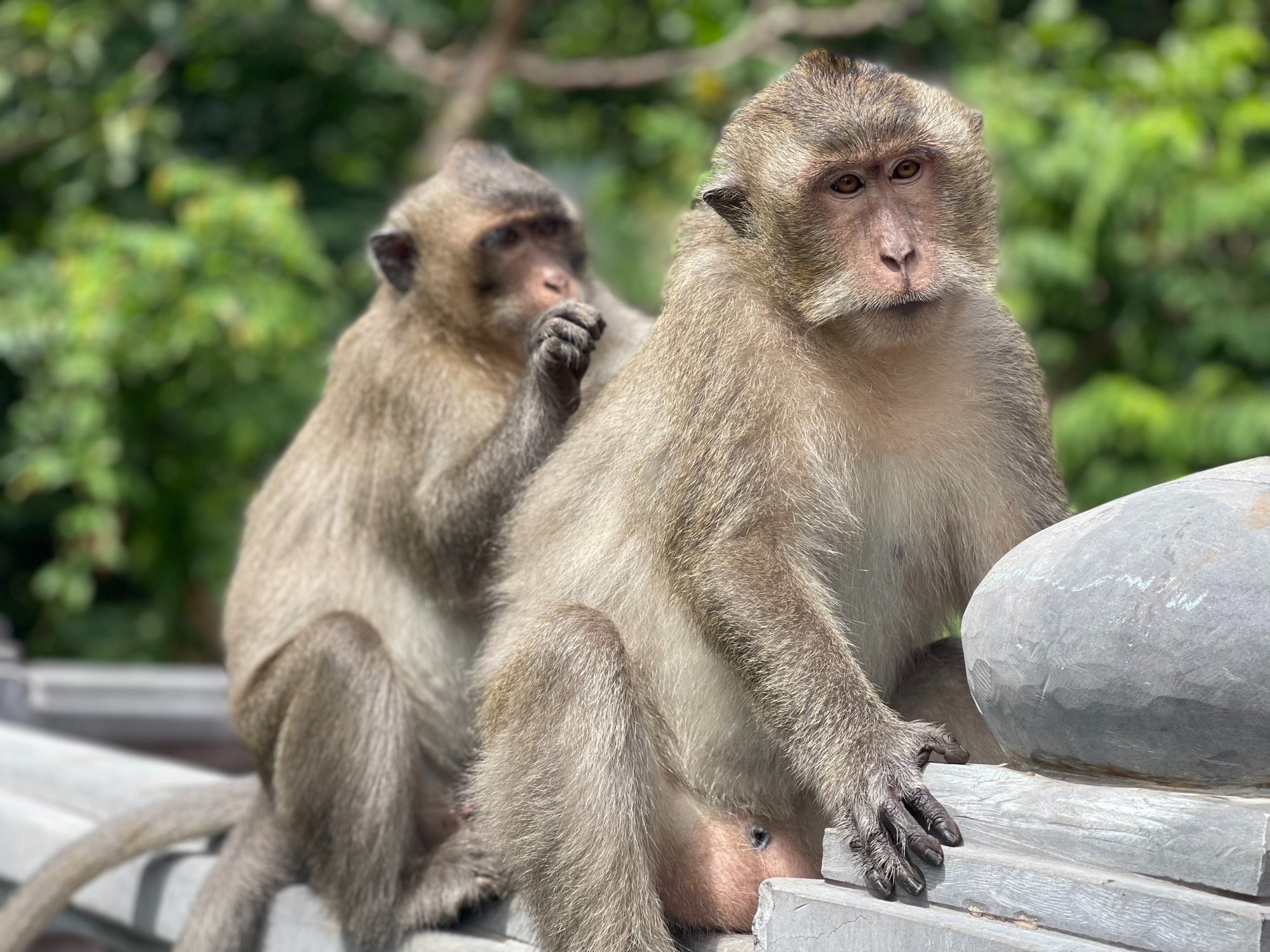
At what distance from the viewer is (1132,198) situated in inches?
361

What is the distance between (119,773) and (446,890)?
203cm

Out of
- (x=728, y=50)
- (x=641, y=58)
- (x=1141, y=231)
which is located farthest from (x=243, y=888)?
(x=641, y=58)

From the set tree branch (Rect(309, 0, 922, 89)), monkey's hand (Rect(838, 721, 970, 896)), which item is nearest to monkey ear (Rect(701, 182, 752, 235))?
monkey's hand (Rect(838, 721, 970, 896))

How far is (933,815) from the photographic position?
8.21ft

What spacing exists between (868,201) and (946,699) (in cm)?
106

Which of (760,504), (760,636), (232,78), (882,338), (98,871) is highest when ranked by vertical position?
(232,78)

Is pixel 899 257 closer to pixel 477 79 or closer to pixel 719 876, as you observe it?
pixel 719 876

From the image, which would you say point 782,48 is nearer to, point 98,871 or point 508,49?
point 508,49

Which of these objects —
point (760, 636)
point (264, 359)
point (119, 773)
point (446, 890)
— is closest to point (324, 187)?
point (264, 359)

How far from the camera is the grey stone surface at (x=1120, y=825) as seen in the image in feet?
6.50

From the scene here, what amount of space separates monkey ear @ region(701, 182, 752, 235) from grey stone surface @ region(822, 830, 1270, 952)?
4.81 ft

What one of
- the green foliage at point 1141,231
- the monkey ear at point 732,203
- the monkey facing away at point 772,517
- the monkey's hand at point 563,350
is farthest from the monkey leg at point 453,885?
the green foliage at point 1141,231

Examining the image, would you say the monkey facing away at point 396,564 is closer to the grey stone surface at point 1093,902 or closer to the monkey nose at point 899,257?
the monkey nose at point 899,257

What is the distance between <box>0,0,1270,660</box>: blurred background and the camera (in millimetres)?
9008
